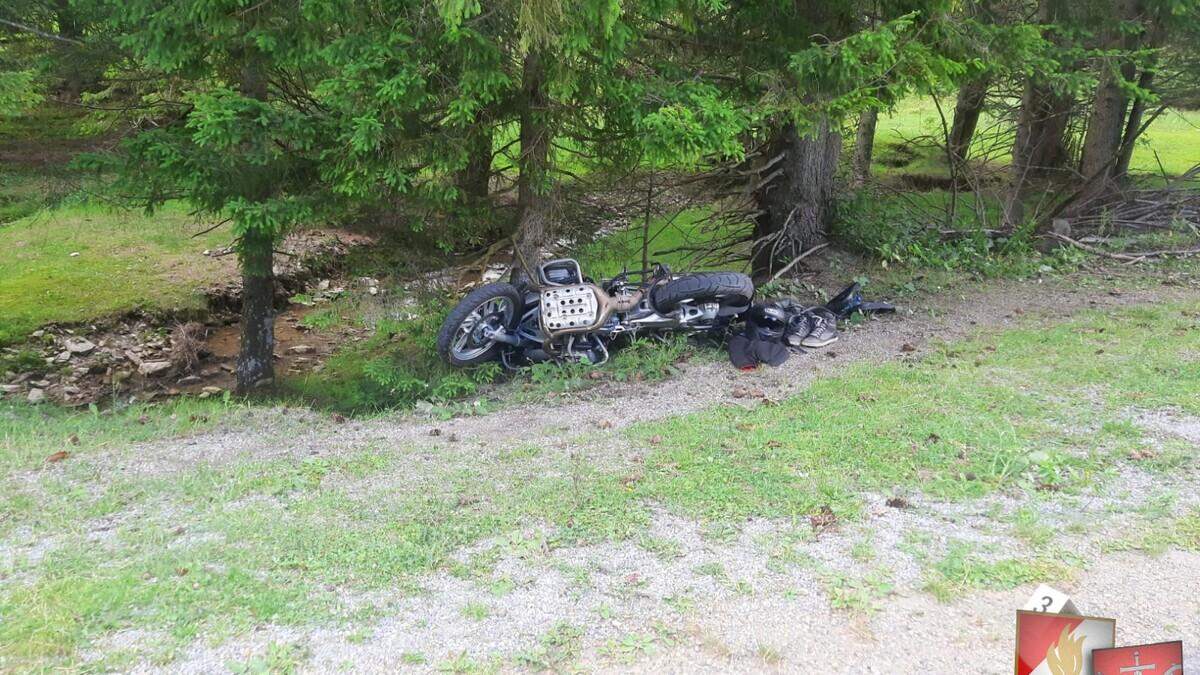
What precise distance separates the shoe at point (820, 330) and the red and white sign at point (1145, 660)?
652 centimetres

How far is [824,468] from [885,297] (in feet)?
16.9

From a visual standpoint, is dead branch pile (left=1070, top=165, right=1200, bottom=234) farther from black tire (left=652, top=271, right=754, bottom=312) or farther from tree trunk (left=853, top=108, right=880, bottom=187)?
black tire (left=652, top=271, right=754, bottom=312)

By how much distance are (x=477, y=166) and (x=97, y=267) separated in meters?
8.38

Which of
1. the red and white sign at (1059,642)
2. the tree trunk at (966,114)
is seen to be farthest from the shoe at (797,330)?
the red and white sign at (1059,642)

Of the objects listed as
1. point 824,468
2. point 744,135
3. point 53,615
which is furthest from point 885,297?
point 53,615

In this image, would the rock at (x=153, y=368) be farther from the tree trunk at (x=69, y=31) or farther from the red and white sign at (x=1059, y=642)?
the red and white sign at (x=1059, y=642)

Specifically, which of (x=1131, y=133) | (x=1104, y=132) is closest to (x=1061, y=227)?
(x=1104, y=132)

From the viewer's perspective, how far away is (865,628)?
3.59 meters

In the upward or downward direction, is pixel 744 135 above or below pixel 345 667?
above

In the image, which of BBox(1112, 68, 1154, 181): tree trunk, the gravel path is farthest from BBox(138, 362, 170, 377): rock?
BBox(1112, 68, 1154, 181): tree trunk

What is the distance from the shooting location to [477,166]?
9117 mm

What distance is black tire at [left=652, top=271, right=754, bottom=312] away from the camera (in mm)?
8352

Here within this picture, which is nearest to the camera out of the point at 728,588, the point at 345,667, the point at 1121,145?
the point at 345,667

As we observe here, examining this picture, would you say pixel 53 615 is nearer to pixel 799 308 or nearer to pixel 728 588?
pixel 728 588
